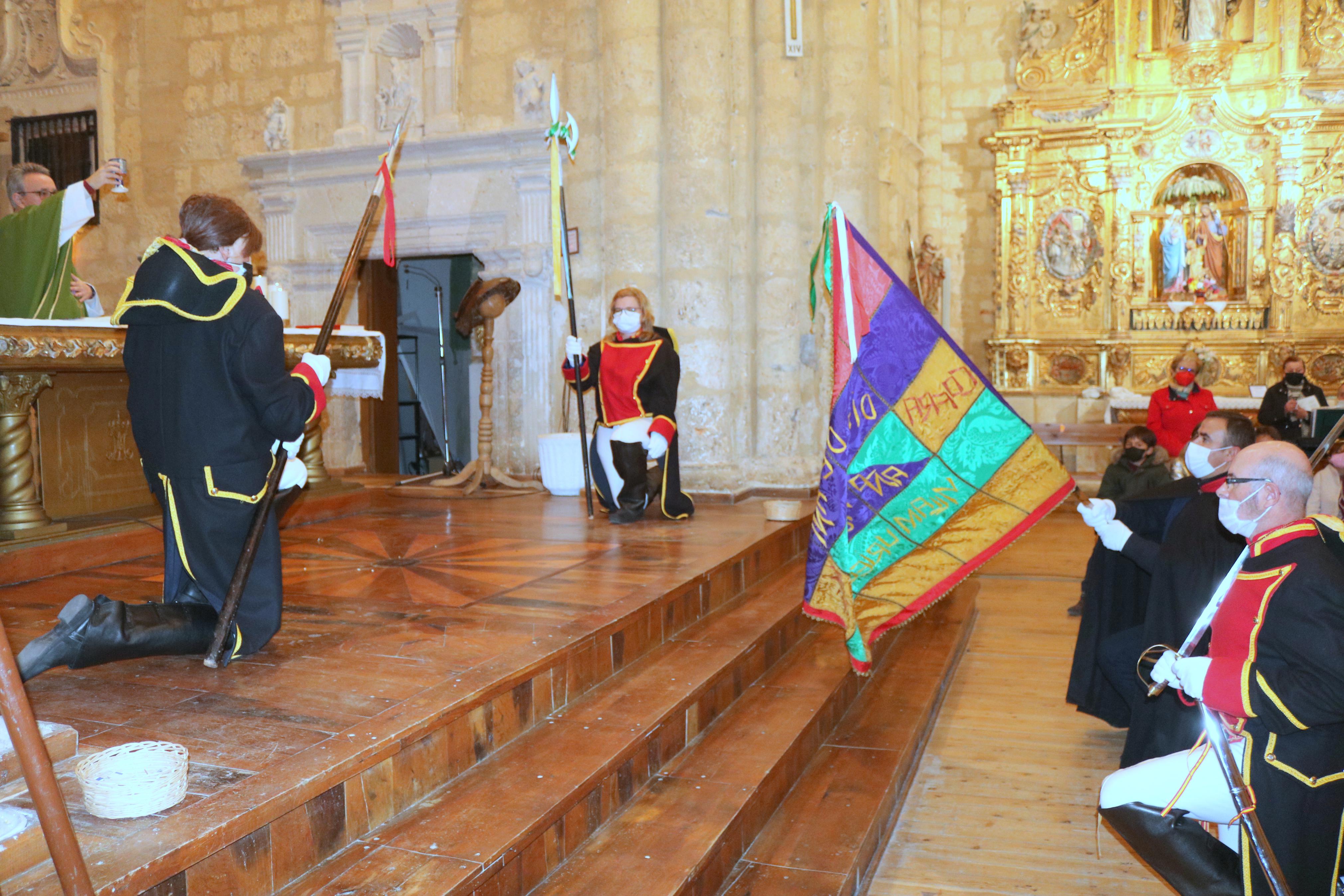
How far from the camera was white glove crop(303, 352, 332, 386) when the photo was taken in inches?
134

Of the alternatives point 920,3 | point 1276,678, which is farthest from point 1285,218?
point 1276,678

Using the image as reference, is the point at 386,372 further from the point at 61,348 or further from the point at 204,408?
the point at 204,408

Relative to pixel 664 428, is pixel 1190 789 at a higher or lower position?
lower

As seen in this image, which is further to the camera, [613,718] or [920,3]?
[920,3]

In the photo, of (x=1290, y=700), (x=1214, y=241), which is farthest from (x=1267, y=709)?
(x=1214, y=241)

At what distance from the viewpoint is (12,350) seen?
14.4 ft

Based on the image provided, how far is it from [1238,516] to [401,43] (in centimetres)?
822

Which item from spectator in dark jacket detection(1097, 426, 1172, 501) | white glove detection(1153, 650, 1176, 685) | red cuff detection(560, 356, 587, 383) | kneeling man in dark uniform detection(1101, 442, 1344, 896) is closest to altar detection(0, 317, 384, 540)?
red cuff detection(560, 356, 587, 383)

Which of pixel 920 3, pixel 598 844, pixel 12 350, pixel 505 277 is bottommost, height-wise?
pixel 598 844

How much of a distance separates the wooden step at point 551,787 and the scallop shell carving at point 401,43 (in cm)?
656

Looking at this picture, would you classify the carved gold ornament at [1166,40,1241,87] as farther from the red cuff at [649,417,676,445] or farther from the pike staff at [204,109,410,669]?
the pike staff at [204,109,410,669]

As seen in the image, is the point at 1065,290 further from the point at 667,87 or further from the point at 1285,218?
the point at 667,87

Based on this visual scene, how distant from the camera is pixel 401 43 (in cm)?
898

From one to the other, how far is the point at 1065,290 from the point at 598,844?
422 inches
